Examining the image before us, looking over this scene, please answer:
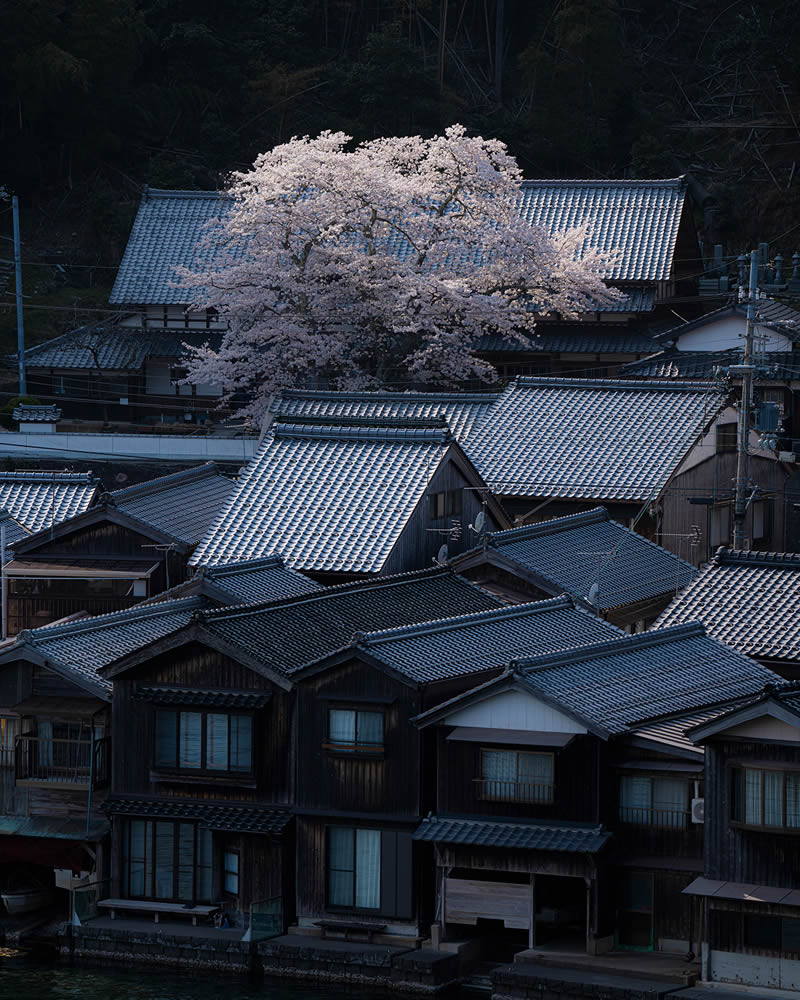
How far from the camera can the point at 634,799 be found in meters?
27.8

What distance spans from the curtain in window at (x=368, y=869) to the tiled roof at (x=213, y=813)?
48.1 inches

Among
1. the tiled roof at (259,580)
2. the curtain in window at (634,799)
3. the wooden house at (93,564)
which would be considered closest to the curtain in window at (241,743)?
the tiled roof at (259,580)

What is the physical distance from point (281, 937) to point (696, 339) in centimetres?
3049

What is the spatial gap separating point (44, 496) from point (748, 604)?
17.2 meters

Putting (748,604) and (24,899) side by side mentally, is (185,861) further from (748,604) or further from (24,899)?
(748,604)

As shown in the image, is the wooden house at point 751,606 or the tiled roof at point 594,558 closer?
the wooden house at point 751,606

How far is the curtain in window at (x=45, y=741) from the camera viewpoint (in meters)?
31.4

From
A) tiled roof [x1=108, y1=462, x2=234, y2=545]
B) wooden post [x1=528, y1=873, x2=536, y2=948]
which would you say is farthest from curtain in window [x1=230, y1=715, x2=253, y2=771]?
tiled roof [x1=108, y1=462, x2=234, y2=545]

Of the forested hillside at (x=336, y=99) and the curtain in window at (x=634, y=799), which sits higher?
the forested hillside at (x=336, y=99)

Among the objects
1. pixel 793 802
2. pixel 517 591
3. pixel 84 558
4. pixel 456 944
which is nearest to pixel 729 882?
pixel 793 802

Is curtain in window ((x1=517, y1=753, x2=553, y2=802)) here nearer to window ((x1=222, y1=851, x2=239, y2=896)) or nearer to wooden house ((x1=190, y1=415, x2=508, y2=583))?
window ((x1=222, y1=851, x2=239, y2=896))

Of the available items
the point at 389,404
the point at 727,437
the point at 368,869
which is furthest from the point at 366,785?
the point at 389,404

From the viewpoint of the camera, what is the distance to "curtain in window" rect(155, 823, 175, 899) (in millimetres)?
29906

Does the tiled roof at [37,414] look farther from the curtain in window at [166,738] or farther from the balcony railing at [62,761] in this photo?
the curtain in window at [166,738]
